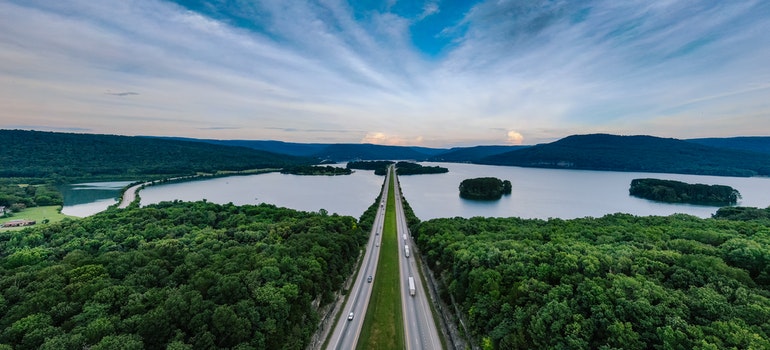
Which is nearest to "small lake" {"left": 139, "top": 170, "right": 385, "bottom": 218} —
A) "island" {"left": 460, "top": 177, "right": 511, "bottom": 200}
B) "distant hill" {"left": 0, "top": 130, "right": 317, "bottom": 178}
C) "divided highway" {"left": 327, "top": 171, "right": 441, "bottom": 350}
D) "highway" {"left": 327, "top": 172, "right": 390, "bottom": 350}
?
"island" {"left": 460, "top": 177, "right": 511, "bottom": 200}

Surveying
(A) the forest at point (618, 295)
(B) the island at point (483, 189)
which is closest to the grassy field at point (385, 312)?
(A) the forest at point (618, 295)

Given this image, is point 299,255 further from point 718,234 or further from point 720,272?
point 718,234

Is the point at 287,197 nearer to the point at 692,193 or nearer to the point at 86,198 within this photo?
the point at 86,198

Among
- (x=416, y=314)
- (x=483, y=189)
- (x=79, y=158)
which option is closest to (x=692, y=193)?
(x=483, y=189)

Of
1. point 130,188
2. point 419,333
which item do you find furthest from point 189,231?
point 130,188

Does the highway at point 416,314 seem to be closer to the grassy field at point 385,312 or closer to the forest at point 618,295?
the grassy field at point 385,312
